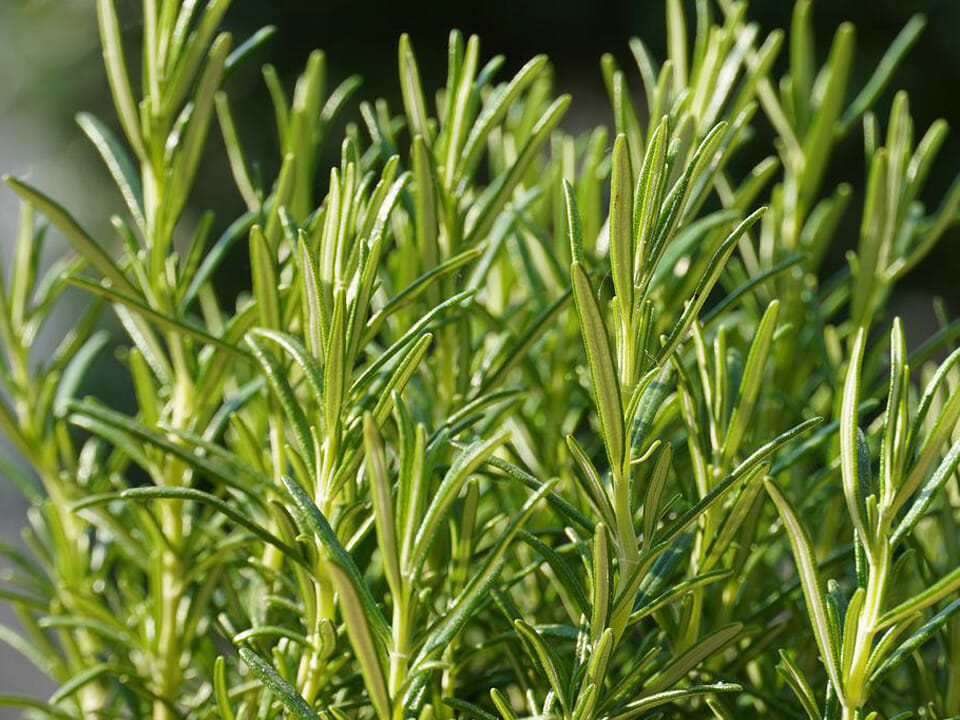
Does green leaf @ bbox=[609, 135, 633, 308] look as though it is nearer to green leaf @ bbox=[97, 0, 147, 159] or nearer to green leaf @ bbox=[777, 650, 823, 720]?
green leaf @ bbox=[777, 650, 823, 720]

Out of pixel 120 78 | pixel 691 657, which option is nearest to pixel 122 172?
pixel 120 78

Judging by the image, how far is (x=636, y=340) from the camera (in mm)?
309

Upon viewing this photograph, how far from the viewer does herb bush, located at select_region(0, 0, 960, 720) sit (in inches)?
11.9

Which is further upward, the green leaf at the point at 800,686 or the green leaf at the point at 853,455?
the green leaf at the point at 853,455

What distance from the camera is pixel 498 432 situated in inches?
16.0

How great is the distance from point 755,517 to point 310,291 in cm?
19

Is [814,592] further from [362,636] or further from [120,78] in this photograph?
[120,78]

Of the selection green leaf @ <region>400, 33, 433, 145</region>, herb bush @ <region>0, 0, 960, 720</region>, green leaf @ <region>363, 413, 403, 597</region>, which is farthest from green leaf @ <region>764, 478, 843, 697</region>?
green leaf @ <region>400, 33, 433, 145</region>

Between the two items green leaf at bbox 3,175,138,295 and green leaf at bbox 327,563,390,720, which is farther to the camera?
green leaf at bbox 3,175,138,295

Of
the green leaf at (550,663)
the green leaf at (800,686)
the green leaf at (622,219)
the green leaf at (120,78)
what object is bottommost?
the green leaf at (800,686)

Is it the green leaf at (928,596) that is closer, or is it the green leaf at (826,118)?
the green leaf at (928,596)

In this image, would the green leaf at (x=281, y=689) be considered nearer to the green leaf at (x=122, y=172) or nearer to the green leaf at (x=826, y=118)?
the green leaf at (x=122, y=172)

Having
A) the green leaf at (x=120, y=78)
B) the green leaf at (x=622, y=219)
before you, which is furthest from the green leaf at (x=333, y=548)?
the green leaf at (x=120, y=78)

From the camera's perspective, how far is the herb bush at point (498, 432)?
0.30 meters
